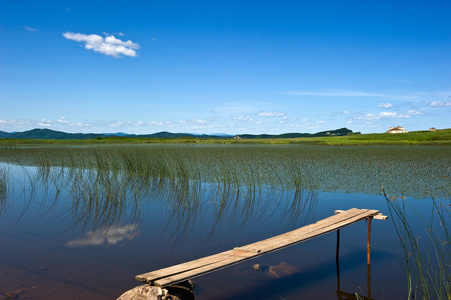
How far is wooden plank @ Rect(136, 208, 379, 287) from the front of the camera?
2.85 meters

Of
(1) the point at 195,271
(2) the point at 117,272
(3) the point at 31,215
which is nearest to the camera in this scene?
(1) the point at 195,271

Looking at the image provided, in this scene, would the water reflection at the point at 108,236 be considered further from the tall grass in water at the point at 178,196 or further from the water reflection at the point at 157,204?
the tall grass in water at the point at 178,196

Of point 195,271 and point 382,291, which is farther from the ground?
point 195,271

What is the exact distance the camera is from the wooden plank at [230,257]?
2848 millimetres

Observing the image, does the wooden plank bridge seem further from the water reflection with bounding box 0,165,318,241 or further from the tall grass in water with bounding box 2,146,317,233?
the tall grass in water with bounding box 2,146,317,233

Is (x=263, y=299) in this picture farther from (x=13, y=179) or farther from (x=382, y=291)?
(x=13, y=179)

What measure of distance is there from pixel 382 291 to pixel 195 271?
7.41ft

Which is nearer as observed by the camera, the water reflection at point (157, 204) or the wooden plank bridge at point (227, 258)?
the wooden plank bridge at point (227, 258)

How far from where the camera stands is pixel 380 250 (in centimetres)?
489

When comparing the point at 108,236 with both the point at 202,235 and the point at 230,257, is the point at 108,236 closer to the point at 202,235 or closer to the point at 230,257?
the point at 202,235

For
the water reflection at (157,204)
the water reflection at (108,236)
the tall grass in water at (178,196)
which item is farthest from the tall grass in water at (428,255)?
the water reflection at (108,236)

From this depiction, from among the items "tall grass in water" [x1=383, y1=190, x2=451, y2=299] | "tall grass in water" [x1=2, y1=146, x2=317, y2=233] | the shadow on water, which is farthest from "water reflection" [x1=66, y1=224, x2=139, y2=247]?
"tall grass in water" [x1=383, y1=190, x2=451, y2=299]

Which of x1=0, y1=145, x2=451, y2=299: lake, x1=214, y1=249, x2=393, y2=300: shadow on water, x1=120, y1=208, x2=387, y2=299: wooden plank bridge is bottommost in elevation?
x1=214, y1=249, x2=393, y2=300: shadow on water

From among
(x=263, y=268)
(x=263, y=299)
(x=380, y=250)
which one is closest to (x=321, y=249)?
(x=380, y=250)
